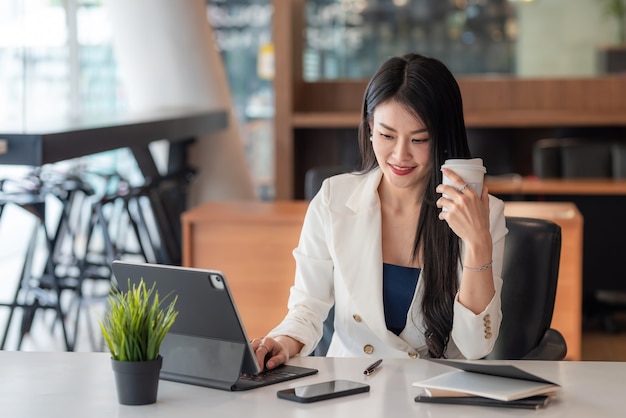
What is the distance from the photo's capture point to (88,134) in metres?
4.68

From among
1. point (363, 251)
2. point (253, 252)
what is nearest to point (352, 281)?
point (363, 251)

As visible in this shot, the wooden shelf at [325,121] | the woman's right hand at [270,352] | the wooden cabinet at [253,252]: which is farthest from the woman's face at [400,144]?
the wooden shelf at [325,121]

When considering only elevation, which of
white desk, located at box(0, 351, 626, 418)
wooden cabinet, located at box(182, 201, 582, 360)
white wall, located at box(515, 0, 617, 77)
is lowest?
wooden cabinet, located at box(182, 201, 582, 360)

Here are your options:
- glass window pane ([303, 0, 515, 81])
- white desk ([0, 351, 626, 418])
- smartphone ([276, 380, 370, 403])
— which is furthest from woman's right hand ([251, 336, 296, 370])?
glass window pane ([303, 0, 515, 81])

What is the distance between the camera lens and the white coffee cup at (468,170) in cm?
193

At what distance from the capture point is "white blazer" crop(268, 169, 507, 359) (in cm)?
233

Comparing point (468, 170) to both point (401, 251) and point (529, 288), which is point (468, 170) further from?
point (529, 288)

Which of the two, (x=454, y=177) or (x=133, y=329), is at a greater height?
(x=454, y=177)

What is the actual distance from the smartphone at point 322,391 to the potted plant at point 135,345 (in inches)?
9.4

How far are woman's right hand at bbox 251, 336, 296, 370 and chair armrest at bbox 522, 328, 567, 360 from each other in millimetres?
714

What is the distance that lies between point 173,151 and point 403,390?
5631 mm

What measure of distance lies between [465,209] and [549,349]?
2.16ft

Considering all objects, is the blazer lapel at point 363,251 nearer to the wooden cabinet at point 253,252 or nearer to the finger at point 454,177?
the finger at point 454,177

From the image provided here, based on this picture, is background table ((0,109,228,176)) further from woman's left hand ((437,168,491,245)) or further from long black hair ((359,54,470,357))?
woman's left hand ((437,168,491,245))
